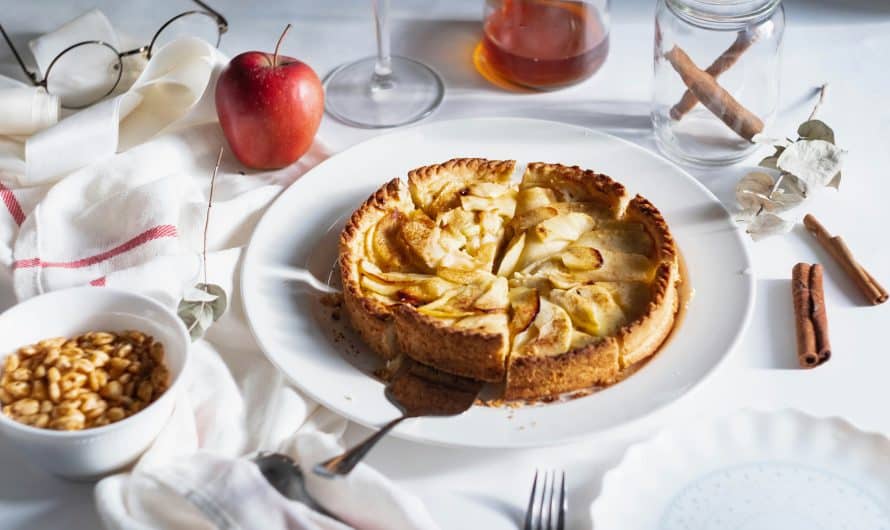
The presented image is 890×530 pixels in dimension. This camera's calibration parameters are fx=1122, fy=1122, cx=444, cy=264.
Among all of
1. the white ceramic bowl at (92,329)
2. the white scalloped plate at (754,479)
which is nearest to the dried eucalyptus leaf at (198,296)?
the white ceramic bowl at (92,329)

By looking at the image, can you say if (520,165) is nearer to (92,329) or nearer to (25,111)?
(92,329)

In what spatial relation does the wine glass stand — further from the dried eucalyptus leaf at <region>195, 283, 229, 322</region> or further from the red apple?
the dried eucalyptus leaf at <region>195, 283, 229, 322</region>

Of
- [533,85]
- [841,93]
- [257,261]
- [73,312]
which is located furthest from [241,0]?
[841,93]

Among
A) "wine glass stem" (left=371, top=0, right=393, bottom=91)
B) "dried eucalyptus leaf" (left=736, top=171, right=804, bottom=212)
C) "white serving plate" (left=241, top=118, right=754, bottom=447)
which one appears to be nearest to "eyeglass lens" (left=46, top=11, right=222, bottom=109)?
"wine glass stem" (left=371, top=0, right=393, bottom=91)

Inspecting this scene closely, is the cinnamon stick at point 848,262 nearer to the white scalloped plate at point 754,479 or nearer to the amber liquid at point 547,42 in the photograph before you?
the white scalloped plate at point 754,479

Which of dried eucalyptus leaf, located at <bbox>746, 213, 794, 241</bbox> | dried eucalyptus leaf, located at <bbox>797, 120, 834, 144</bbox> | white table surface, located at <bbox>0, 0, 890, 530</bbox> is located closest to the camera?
white table surface, located at <bbox>0, 0, 890, 530</bbox>

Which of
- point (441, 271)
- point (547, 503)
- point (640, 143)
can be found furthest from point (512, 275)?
point (640, 143)

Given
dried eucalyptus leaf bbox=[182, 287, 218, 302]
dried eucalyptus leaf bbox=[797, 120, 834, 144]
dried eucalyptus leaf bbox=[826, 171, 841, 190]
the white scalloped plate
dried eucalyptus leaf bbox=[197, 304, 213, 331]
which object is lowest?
the white scalloped plate
